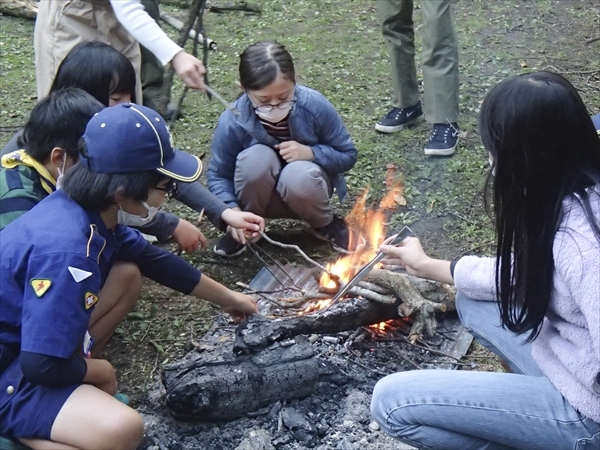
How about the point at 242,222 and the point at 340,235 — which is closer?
the point at 242,222

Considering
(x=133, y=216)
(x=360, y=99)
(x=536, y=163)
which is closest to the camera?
(x=536, y=163)

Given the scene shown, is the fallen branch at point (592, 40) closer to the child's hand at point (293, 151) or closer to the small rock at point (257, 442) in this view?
the child's hand at point (293, 151)

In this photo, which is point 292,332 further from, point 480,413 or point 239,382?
point 480,413

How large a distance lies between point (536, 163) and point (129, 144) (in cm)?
128

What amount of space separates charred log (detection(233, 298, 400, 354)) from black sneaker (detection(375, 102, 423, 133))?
2225mm

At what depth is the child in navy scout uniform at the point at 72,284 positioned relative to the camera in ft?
7.43

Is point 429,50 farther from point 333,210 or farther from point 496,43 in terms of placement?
point 496,43

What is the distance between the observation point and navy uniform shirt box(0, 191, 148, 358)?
88.4 inches

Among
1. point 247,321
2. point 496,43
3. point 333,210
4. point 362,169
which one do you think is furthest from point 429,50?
point 247,321

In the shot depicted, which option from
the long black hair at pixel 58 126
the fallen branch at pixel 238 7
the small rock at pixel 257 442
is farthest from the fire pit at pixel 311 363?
the fallen branch at pixel 238 7

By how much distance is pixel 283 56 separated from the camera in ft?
11.7

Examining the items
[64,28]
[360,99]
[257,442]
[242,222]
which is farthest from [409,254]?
[360,99]

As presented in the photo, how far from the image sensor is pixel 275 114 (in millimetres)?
3734

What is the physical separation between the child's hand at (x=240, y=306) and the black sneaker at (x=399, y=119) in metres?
2.45
